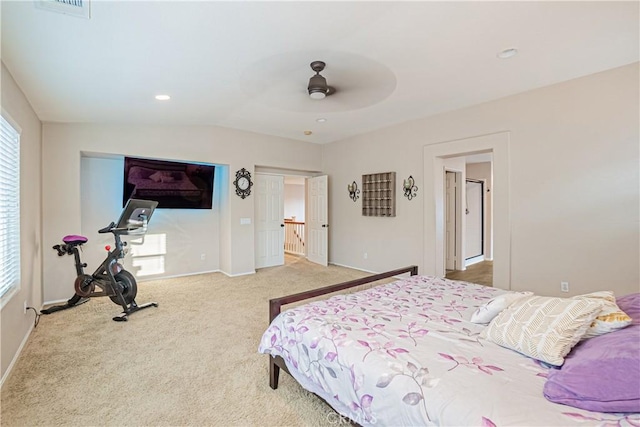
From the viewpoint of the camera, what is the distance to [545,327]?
1.45 metres

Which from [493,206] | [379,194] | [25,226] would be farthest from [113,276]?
[493,206]

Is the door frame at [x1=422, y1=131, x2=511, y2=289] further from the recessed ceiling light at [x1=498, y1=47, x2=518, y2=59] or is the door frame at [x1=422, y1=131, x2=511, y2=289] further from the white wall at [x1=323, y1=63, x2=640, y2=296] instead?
the recessed ceiling light at [x1=498, y1=47, x2=518, y2=59]

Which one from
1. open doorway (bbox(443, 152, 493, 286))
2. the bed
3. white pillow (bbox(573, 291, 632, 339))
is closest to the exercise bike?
the bed

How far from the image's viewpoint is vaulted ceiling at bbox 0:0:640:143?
2010 millimetres

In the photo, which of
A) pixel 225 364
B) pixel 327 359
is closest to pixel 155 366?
pixel 225 364

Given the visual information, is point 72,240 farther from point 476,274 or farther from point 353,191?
point 476,274

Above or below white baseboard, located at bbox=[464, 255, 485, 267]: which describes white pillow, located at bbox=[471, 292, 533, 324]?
above

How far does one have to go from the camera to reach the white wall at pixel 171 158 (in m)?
4.08

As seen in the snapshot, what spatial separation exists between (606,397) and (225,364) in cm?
236

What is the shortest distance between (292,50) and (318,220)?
4.48 meters

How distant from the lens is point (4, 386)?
2193 mm

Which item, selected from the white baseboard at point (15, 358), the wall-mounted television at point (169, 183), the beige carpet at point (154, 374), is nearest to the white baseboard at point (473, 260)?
the beige carpet at point (154, 374)

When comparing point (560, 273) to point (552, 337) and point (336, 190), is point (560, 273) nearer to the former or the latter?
point (552, 337)

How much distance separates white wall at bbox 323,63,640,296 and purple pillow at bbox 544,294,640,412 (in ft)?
8.49
